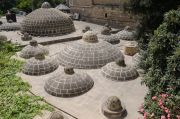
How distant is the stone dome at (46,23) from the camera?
23.1 metres

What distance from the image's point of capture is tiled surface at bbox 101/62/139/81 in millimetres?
14156

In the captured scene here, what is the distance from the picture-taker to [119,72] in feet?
46.8

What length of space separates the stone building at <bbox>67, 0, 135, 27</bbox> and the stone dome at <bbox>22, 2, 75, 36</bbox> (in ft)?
20.2

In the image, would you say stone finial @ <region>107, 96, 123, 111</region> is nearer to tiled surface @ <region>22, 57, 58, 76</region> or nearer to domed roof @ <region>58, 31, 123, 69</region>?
domed roof @ <region>58, 31, 123, 69</region>

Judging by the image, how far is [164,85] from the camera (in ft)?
31.6

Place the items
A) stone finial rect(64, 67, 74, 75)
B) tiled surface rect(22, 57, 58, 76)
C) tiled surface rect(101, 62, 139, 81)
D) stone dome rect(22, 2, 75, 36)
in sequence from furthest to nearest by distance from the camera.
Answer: stone dome rect(22, 2, 75, 36) < tiled surface rect(22, 57, 58, 76) < tiled surface rect(101, 62, 139, 81) < stone finial rect(64, 67, 74, 75)

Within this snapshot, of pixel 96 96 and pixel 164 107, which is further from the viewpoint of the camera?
pixel 96 96

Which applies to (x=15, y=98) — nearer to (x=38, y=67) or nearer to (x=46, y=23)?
(x=38, y=67)

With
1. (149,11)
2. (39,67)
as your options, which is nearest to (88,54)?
(39,67)

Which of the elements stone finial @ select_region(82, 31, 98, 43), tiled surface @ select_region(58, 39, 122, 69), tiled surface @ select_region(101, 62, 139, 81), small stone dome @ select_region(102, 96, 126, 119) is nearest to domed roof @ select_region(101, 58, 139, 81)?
tiled surface @ select_region(101, 62, 139, 81)

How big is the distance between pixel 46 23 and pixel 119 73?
37.3 ft

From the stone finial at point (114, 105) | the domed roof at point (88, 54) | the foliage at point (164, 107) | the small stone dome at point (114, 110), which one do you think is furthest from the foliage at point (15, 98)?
the foliage at point (164, 107)

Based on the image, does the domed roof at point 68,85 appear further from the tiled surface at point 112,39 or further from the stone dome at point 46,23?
the stone dome at point 46,23

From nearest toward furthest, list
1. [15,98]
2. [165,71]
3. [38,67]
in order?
[165,71] < [15,98] < [38,67]
